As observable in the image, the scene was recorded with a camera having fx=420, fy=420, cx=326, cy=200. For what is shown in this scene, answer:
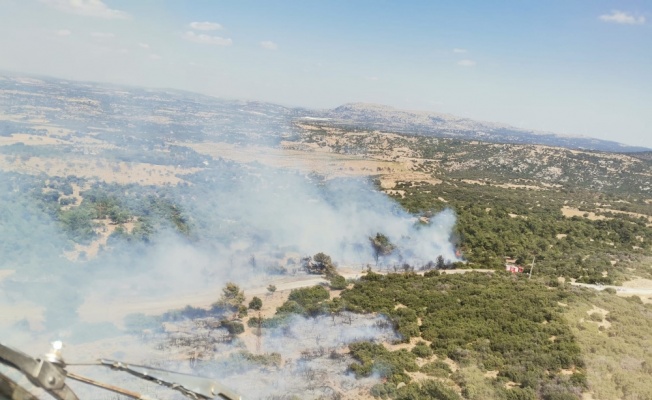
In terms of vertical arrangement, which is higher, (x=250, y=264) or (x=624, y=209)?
(x=624, y=209)

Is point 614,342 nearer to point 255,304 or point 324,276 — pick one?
point 324,276

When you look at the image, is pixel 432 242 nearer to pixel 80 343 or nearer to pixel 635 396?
pixel 635 396

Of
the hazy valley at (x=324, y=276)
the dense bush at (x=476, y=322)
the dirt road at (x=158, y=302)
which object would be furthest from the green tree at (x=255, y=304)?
the dense bush at (x=476, y=322)

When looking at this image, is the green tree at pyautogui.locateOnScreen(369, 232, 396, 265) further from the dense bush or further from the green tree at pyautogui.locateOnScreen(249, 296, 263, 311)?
the green tree at pyautogui.locateOnScreen(249, 296, 263, 311)

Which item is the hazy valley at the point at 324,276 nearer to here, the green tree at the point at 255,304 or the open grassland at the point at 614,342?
the open grassland at the point at 614,342

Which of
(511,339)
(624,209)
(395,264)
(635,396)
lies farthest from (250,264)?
(624,209)

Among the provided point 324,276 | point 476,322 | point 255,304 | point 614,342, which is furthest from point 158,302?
point 614,342

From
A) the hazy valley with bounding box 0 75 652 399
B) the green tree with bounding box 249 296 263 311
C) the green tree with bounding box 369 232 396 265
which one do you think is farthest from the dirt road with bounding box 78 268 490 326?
the green tree with bounding box 369 232 396 265

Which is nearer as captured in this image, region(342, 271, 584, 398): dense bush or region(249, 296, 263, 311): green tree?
region(342, 271, 584, 398): dense bush

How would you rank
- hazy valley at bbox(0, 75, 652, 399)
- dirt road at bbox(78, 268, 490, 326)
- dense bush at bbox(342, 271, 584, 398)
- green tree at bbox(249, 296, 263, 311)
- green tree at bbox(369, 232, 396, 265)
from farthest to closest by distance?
green tree at bbox(369, 232, 396, 265) < green tree at bbox(249, 296, 263, 311) < dirt road at bbox(78, 268, 490, 326) < dense bush at bbox(342, 271, 584, 398) < hazy valley at bbox(0, 75, 652, 399)

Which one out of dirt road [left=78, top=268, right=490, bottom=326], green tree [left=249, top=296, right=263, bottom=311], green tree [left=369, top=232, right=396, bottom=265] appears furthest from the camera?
green tree [left=369, top=232, right=396, bottom=265]

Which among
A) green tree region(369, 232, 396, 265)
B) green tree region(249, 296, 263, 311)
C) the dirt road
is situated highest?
green tree region(369, 232, 396, 265)
